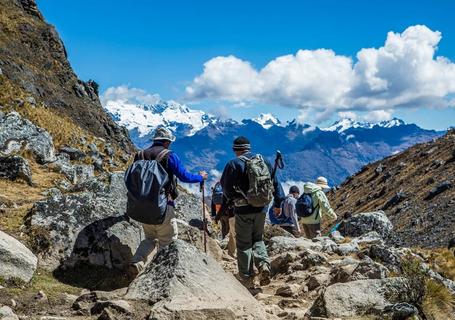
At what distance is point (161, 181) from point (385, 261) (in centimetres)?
507

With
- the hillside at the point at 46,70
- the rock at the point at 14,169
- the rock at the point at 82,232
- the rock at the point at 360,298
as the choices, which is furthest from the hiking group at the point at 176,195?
the hillside at the point at 46,70

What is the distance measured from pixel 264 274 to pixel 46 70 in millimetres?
59425

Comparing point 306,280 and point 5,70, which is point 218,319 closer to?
point 306,280

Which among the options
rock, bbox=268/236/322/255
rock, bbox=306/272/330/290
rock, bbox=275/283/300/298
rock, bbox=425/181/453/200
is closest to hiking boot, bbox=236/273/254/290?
rock, bbox=275/283/300/298

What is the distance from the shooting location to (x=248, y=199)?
30.4ft

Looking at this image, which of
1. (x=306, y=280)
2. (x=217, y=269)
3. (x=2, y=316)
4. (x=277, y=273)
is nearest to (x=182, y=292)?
(x=217, y=269)

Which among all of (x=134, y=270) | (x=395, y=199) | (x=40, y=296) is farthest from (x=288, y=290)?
(x=395, y=199)

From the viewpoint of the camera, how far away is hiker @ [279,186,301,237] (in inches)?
658

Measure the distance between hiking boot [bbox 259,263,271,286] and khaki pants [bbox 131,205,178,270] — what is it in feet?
5.92

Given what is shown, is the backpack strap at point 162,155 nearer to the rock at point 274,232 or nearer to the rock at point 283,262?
→ the rock at point 283,262

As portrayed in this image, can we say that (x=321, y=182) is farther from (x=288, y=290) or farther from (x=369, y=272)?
(x=369, y=272)

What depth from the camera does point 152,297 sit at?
6852 mm

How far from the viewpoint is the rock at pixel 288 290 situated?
9.23 meters

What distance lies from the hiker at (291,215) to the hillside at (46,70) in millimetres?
39072
